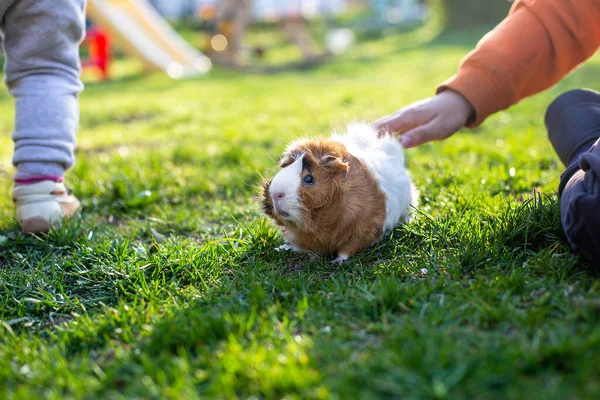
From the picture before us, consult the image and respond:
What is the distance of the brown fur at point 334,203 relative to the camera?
2176 mm

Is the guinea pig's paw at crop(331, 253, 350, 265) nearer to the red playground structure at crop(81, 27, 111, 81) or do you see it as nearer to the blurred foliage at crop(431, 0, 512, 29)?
the red playground structure at crop(81, 27, 111, 81)

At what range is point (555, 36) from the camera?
2750mm

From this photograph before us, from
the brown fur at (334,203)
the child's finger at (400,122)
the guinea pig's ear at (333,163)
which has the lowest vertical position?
the brown fur at (334,203)

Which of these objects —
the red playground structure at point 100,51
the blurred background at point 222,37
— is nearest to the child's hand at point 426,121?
the blurred background at point 222,37

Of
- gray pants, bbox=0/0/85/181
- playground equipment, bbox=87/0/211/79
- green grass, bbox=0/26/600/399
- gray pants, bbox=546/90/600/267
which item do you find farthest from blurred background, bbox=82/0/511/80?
gray pants, bbox=546/90/600/267

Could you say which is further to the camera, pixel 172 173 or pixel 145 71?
pixel 145 71

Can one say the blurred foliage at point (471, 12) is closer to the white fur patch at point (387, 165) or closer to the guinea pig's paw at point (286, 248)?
the white fur patch at point (387, 165)

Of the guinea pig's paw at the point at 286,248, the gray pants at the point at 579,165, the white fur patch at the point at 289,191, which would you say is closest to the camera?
the gray pants at the point at 579,165

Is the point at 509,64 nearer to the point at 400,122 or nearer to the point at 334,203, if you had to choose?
the point at 400,122

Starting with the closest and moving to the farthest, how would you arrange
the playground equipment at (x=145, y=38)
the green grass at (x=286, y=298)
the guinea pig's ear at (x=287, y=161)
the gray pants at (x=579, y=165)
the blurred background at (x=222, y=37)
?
the green grass at (x=286, y=298)
the gray pants at (x=579, y=165)
the guinea pig's ear at (x=287, y=161)
the playground equipment at (x=145, y=38)
the blurred background at (x=222, y=37)

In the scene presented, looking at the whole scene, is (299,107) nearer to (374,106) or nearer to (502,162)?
(374,106)

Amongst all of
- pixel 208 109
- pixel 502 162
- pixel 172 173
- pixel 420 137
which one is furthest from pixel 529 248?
pixel 208 109

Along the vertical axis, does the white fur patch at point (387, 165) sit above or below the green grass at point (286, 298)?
above

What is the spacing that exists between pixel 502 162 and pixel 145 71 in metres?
10.8
